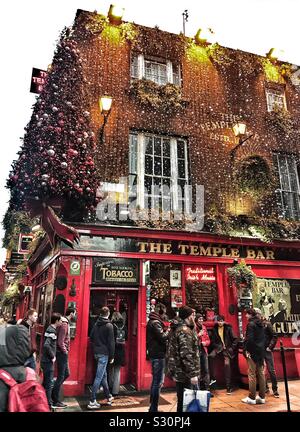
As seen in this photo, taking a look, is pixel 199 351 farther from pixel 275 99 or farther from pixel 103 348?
pixel 275 99

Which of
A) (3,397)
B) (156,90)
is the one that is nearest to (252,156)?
(156,90)

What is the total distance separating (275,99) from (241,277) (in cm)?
746

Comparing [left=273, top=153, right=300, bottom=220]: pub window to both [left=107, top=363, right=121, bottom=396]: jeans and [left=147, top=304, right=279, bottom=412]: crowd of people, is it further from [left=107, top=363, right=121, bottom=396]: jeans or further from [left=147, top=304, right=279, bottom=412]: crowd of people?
[left=107, top=363, right=121, bottom=396]: jeans

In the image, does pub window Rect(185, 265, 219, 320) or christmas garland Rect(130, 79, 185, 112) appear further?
christmas garland Rect(130, 79, 185, 112)

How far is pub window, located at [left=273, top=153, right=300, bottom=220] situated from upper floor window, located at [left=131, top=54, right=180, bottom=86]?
453 centimetres

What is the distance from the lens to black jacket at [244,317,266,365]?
6969 millimetres

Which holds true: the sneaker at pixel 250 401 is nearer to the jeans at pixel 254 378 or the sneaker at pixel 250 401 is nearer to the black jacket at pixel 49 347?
the jeans at pixel 254 378

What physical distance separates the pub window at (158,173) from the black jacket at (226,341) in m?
3.50

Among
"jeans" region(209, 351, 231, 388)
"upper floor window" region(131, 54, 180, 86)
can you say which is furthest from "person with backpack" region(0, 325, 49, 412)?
"upper floor window" region(131, 54, 180, 86)

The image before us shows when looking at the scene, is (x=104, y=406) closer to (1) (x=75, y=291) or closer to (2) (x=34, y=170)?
(1) (x=75, y=291)

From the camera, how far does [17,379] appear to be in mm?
3277

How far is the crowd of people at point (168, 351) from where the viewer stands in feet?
17.3

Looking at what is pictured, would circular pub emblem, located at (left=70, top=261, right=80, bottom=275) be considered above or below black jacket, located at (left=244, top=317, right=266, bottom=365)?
above

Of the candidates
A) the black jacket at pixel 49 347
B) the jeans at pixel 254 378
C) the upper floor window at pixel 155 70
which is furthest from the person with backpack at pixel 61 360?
the upper floor window at pixel 155 70
